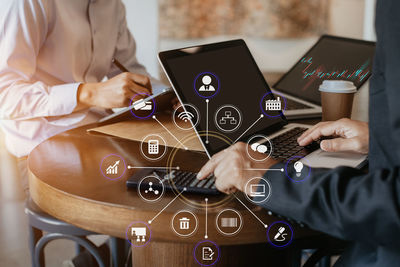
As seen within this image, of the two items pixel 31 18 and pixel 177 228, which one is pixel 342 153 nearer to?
pixel 177 228

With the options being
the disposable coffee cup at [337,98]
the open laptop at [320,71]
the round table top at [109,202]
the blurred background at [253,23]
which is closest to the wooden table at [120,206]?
the round table top at [109,202]

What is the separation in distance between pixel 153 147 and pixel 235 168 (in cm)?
35

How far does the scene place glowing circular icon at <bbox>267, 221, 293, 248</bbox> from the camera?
633 millimetres

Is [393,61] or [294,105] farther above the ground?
[393,61]

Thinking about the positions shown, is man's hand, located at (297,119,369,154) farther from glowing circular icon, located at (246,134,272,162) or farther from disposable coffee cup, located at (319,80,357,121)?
disposable coffee cup, located at (319,80,357,121)

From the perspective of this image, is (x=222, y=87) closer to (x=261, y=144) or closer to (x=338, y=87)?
(x=261, y=144)

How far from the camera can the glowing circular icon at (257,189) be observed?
613 millimetres

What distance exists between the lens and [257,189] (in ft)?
2.05

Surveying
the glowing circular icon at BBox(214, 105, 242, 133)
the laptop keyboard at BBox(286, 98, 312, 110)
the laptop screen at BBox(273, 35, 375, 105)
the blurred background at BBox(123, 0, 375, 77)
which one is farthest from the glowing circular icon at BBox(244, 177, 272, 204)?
the blurred background at BBox(123, 0, 375, 77)

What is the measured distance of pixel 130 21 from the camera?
3.87 m

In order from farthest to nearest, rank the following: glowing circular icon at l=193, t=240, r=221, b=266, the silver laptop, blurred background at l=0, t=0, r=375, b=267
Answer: blurred background at l=0, t=0, r=375, b=267 → the silver laptop → glowing circular icon at l=193, t=240, r=221, b=266

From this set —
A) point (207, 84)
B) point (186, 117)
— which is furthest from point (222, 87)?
point (186, 117)

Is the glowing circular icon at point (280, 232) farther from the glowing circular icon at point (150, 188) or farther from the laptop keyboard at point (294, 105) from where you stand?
the laptop keyboard at point (294, 105)

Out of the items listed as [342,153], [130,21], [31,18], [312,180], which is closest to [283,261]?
[342,153]
